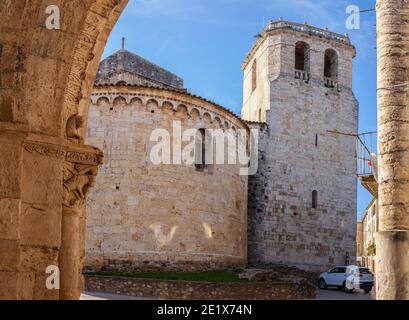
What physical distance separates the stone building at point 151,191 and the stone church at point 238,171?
4 centimetres

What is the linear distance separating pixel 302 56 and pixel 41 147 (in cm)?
2790

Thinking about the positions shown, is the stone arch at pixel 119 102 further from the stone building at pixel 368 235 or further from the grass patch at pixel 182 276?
the stone building at pixel 368 235

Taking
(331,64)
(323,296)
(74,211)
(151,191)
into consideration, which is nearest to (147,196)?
(151,191)

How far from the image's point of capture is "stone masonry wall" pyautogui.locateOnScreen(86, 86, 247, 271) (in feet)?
67.1

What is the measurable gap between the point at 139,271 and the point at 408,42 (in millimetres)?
14519

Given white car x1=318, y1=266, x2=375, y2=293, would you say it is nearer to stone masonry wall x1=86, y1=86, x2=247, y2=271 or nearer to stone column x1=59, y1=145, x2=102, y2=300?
stone masonry wall x1=86, y1=86, x2=247, y2=271

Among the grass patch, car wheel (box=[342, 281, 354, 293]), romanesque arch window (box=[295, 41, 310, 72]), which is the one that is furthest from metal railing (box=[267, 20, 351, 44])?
the grass patch

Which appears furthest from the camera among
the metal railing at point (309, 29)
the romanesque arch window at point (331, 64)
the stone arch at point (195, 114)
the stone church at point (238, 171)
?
the romanesque arch window at point (331, 64)

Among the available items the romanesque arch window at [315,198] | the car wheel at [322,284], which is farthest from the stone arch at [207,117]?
the car wheel at [322,284]

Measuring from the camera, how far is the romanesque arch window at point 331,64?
103ft

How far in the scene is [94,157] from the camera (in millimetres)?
5523

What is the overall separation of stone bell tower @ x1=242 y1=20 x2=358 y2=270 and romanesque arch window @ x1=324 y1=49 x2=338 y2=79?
0.05 meters

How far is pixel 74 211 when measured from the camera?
5.25m
